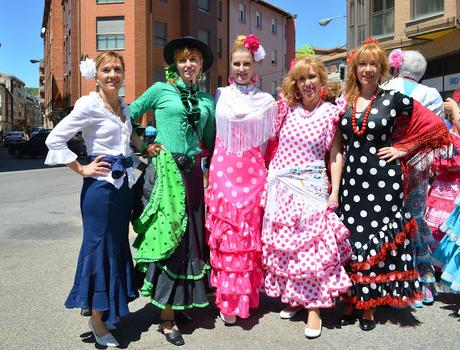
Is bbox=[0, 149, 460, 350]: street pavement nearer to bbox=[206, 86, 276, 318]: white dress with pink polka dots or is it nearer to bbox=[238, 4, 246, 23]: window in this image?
bbox=[206, 86, 276, 318]: white dress with pink polka dots

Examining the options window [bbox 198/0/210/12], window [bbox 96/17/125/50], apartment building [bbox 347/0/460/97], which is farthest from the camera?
window [bbox 198/0/210/12]

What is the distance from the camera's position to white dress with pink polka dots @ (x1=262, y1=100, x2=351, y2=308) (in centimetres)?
341

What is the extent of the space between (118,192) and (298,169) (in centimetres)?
129

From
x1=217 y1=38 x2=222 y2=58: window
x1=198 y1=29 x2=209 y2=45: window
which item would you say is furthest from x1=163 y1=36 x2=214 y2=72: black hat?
x1=217 y1=38 x2=222 y2=58: window

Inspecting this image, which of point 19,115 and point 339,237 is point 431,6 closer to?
point 339,237

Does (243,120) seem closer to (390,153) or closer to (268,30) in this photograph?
(390,153)

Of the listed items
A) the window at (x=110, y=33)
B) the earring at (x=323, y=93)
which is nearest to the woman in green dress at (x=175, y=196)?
the earring at (x=323, y=93)

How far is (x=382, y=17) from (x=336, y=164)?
16.1m

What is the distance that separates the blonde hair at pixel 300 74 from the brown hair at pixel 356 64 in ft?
Result: 0.41

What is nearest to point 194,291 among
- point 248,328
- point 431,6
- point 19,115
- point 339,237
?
point 248,328

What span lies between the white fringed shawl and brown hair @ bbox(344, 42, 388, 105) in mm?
588

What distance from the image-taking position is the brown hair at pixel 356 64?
344cm

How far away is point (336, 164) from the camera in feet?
11.6

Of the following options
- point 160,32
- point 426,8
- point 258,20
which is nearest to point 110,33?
point 160,32
